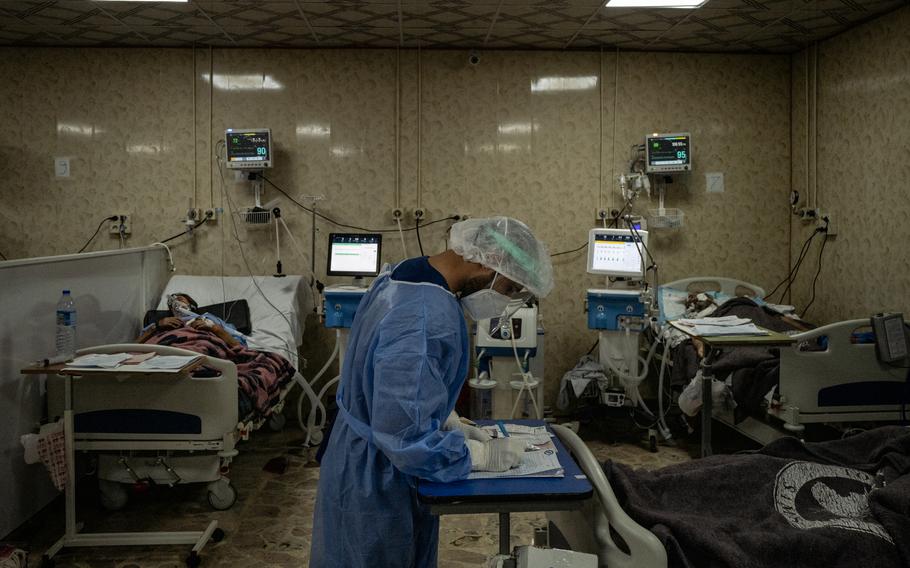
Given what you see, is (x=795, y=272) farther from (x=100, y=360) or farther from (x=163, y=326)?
(x=100, y=360)

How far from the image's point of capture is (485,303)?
5.95 feet

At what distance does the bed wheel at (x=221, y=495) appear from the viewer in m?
3.01

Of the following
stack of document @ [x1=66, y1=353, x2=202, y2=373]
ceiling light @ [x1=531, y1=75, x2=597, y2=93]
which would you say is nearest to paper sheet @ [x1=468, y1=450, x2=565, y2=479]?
stack of document @ [x1=66, y1=353, x2=202, y2=373]

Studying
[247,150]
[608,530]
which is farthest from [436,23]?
[608,530]

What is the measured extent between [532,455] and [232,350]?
2287 mm

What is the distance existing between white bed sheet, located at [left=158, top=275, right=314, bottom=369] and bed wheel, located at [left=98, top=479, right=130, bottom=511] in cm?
113

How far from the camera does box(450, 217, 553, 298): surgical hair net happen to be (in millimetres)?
1771

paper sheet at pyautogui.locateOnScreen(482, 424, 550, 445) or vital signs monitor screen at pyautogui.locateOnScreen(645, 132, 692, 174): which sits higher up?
vital signs monitor screen at pyautogui.locateOnScreen(645, 132, 692, 174)

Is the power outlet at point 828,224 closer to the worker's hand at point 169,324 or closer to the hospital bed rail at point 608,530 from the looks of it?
the hospital bed rail at point 608,530

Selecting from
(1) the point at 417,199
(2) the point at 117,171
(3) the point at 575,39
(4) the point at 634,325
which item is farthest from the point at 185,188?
(4) the point at 634,325

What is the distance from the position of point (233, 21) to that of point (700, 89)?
10.7ft

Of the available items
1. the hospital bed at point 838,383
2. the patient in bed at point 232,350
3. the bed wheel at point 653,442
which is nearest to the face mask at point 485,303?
the patient in bed at point 232,350

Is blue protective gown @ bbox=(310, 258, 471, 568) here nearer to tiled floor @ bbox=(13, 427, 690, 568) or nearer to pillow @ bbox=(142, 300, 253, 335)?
tiled floor @ bbox=(13, 427, 690, 568)

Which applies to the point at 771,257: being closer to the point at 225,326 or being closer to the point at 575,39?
the point at 575,39
